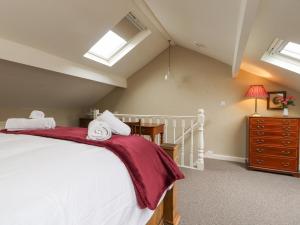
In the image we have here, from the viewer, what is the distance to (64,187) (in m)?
0.74

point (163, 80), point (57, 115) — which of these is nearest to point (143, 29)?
point (163, 80)

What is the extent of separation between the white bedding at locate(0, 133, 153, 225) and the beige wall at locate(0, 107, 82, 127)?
2648 millimetres

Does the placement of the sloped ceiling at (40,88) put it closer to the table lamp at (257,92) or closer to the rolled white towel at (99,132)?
the rolled white towel at (99,132)

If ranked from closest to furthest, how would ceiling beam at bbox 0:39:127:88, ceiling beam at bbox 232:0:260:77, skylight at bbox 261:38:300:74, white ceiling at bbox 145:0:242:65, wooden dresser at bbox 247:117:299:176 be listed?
ceiling beam at bbox 232:0:260:77
white ceiling at bbox 145:0:242:65
ceiling beam at bbox 0:39:127:88
skylight at bbox 261:38:300:74
wooden dresser at bbox 247:117:299:176

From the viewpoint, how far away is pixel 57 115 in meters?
4.32

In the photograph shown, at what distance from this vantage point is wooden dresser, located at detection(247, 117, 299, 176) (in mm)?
2992

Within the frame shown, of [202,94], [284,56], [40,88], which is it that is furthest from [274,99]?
[40,88]

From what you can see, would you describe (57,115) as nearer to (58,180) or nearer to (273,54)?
(58,180)

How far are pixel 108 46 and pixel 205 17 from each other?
2090 mm

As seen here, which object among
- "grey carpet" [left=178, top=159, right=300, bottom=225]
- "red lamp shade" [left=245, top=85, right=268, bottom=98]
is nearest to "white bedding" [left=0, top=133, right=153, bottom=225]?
"grey carpet" [left=178, top=159, right=300, bottom=225]

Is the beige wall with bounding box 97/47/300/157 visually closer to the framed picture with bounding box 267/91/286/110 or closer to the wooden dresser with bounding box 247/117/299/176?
the framed picture with bounding box 267/91/286/110

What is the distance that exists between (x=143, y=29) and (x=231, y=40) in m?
1.69

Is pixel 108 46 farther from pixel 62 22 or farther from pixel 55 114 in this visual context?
pixel 55 114

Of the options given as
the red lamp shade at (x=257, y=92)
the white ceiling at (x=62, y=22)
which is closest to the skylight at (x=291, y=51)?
the red lamp shade at (x=257, y=92)
